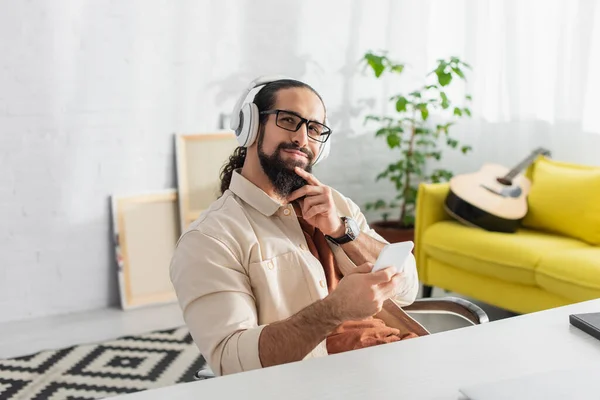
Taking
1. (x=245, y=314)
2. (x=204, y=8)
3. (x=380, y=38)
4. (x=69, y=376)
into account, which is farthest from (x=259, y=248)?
(x=380, y=38)

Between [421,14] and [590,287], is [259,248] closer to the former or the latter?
[590,287]

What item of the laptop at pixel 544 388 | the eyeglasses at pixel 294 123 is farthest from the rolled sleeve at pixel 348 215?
the laptop at pixel 544 388

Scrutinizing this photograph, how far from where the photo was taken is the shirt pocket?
170 centimetres

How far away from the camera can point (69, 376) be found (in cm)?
297

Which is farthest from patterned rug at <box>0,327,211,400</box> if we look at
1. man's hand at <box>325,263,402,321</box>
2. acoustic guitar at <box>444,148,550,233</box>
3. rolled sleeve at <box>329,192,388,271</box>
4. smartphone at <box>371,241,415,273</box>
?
smartphone at <box>371,241,415,273</box>

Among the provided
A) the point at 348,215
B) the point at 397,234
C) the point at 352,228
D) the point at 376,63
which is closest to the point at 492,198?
the point at 397,234

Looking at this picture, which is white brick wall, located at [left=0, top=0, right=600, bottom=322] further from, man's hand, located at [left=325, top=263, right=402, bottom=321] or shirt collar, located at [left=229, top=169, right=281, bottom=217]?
man's hand, located at [left=325, top=263, right=402, bottom=321]

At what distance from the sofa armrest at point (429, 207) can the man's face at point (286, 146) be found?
1949 mm

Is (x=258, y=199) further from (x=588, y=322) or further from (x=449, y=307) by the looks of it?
(x=588, y=322)

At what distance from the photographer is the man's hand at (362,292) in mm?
1427

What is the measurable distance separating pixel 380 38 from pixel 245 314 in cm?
319

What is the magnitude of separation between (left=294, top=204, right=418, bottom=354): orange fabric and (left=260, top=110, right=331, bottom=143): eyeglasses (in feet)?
0.63

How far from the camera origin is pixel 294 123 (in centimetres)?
186

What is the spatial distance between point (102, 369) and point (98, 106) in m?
1.35
